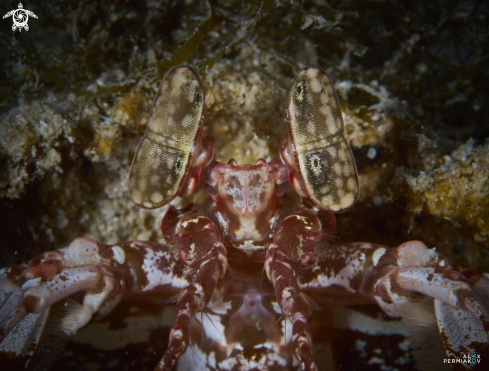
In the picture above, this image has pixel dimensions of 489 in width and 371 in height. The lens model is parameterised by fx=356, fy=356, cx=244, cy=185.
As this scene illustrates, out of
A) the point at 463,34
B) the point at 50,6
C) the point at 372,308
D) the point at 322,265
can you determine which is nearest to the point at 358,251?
the point at 322,265

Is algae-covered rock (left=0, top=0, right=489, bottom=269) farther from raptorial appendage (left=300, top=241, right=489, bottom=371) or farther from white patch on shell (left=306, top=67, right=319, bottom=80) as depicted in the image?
white patch on shell (left=306, top=67, right=319, bottom=80)

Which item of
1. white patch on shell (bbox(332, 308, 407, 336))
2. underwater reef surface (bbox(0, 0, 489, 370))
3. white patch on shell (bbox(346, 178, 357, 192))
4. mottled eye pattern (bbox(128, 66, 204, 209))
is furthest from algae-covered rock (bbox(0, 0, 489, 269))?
white patch on shell (bbox(346, 178, 357, 192))

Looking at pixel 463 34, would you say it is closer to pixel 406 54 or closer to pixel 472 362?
pixel 406 54

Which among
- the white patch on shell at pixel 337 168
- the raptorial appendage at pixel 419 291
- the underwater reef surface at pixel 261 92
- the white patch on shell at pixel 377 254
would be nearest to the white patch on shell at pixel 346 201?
the white patch on shell at pixel 337 168

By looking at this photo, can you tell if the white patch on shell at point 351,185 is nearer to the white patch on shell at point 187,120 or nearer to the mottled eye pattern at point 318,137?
the mottled eye pattern at point 318,137

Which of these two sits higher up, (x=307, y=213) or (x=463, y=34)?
(x=463, y=34)

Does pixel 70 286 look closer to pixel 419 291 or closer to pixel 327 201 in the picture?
pixel 327 201
